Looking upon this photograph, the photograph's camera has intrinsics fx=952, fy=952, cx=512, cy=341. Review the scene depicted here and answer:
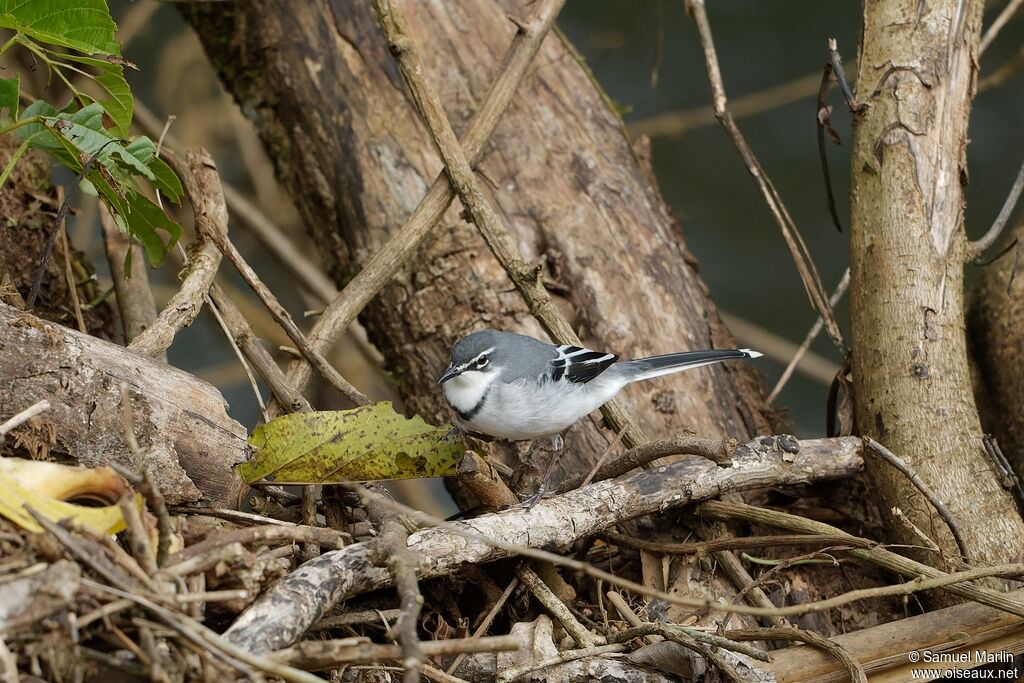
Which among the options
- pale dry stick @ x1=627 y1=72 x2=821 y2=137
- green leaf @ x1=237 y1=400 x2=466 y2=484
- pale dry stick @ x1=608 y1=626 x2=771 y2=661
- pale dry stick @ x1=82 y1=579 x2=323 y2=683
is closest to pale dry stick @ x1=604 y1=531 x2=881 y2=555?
pale dry stick @ x1=608 y1=626 x2=771 y2=661

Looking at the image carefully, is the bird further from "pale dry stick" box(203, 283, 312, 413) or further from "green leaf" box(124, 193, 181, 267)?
"green leaf" box(124, 193, 181, 267)

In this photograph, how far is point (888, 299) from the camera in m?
3.80

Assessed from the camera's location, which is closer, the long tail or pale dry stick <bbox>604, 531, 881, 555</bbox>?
pale dry stick <bbox>604, 531, 881, 555</bbox>

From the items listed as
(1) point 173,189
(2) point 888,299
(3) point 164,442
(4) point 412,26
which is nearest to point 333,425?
(3) point 164,442

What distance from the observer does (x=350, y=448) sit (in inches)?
125

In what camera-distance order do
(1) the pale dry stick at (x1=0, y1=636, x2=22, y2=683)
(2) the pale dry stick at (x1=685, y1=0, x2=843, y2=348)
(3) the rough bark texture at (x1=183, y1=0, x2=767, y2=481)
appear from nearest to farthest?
(1) the pale dry stick at (x1=0, y1=636, x2=22, y2=683) → (2) the pale dry stick at (x1=685, y1=0, x2=843, y2=348) → (3) the rough bark texture at (x1=183, y1=0, x2=767, y2=481)

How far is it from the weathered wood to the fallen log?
627 mm

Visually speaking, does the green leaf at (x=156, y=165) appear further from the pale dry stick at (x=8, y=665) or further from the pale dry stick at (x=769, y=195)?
the pale dry stick at (x=769, y=195)

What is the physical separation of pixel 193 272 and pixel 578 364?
155cm

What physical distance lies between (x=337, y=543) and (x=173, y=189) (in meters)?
1.45

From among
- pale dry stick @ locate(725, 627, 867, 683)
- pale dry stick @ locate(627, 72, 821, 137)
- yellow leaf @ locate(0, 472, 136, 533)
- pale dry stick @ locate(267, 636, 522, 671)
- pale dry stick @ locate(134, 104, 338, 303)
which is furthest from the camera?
pale dry stick @ locate(627, 72, 821, 137)

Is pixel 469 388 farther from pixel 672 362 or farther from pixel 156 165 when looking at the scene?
pixel 156 165

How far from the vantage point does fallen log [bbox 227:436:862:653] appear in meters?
2.42

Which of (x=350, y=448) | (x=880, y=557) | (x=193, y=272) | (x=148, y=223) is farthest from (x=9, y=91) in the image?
(x=880, y=557)
